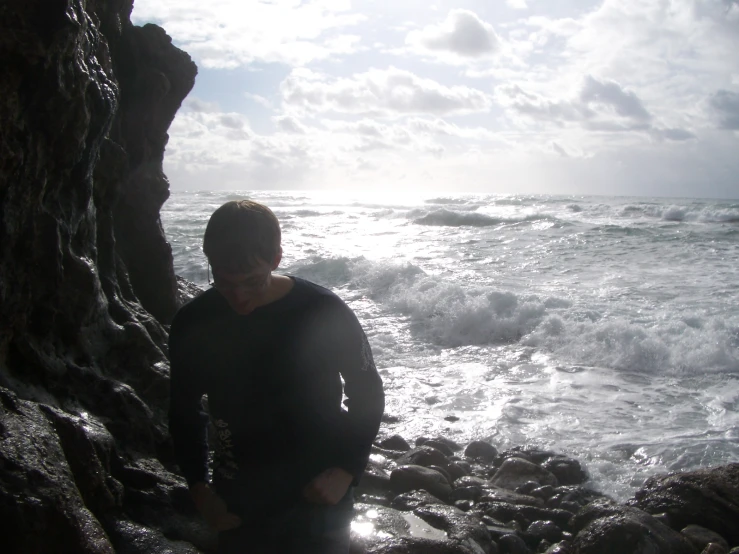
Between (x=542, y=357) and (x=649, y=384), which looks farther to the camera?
(x=542, y=357)

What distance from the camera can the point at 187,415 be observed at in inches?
88.7

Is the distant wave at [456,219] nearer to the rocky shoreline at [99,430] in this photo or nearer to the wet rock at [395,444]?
the wet rock at [395,444]

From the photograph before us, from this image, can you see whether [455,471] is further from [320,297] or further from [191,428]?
[320,297]

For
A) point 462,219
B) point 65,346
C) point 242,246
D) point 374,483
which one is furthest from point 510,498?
point 462,219

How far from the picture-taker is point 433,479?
18.2 feet

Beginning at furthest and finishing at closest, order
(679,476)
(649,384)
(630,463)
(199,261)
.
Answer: (199,261) < (649,384) < (630,463) < (679,476)

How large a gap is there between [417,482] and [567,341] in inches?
225

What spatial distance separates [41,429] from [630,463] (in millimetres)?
5436

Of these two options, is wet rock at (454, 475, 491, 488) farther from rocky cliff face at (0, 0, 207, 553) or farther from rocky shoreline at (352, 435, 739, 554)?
rocky cliff face at (0, 0, 207, 553)

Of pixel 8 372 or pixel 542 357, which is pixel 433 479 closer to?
pixel 8 372

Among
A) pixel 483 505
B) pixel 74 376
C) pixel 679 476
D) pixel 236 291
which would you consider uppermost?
pixel 236 291

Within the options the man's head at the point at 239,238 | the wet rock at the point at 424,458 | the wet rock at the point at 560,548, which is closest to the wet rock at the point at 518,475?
the wet rock at the point at 424,458

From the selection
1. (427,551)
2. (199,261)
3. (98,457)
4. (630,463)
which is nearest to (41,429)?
(98,457)

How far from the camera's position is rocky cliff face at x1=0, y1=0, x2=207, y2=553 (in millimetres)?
2432
